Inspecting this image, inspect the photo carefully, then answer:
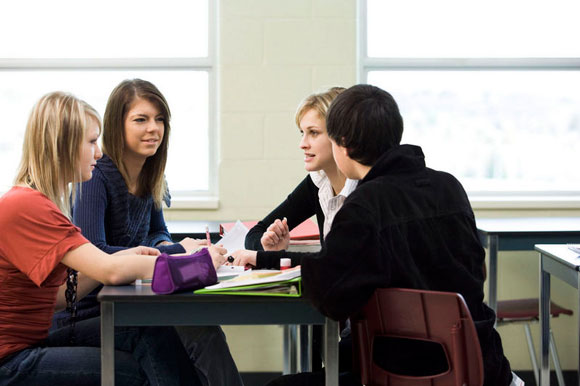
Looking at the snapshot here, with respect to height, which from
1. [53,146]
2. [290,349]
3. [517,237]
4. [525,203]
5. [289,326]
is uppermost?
[53,146]

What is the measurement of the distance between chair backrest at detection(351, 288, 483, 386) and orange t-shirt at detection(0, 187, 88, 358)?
78cm

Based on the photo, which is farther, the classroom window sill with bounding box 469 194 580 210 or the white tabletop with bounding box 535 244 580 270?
the classroom window sill with bounding box 469 194 580 210

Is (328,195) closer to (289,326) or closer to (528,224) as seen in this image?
(289,326)

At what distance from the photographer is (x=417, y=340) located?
1724 millimetres

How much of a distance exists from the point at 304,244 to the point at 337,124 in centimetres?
97

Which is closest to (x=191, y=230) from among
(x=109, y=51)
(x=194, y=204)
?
(x=194, y=204)

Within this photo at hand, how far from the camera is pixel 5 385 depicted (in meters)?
1.91

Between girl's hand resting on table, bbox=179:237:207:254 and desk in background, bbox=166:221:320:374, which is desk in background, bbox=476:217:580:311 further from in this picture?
girl's hand resting on table, bbox=179:237:207:254

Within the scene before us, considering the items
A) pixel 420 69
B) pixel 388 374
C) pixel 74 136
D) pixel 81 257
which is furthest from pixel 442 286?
pixel 420 69

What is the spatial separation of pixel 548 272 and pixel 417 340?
1.23 metres

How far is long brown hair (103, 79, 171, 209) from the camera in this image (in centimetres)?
262

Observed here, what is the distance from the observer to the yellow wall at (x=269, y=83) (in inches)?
154

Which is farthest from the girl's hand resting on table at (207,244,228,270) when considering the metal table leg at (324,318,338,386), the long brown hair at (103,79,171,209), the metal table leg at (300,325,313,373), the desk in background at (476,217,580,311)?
the desk in background at (476,217,580,311)

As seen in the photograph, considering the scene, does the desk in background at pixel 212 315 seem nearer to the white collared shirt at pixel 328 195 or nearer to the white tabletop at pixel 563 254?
the white collared shirt at pixel 328 195
